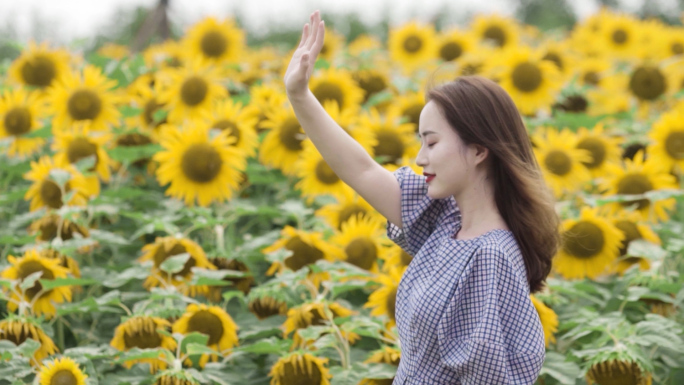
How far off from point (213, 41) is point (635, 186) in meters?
2.48

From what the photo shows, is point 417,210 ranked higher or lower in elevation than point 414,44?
lower

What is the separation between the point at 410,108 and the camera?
3924 mm

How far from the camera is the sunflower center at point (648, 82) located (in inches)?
176

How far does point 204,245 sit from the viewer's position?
3242mm

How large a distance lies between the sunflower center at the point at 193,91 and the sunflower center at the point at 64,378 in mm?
1946

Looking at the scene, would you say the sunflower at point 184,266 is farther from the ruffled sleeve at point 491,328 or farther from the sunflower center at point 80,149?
the ruffled sleeve at point 491,328

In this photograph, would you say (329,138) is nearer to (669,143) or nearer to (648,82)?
(669,143)

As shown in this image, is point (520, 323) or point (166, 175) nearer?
point (520, 323)

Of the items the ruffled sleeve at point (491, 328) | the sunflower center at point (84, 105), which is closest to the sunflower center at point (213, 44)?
the sunflower center at point (84, 105)

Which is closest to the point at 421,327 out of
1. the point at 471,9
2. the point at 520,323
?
the point at 520,323

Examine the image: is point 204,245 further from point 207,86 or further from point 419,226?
point 419,226

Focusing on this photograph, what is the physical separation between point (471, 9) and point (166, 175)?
615 centimetres

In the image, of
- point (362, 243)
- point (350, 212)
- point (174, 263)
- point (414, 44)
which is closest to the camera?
point (174, 263)

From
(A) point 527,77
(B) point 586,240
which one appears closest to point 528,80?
(A) point 527,77
